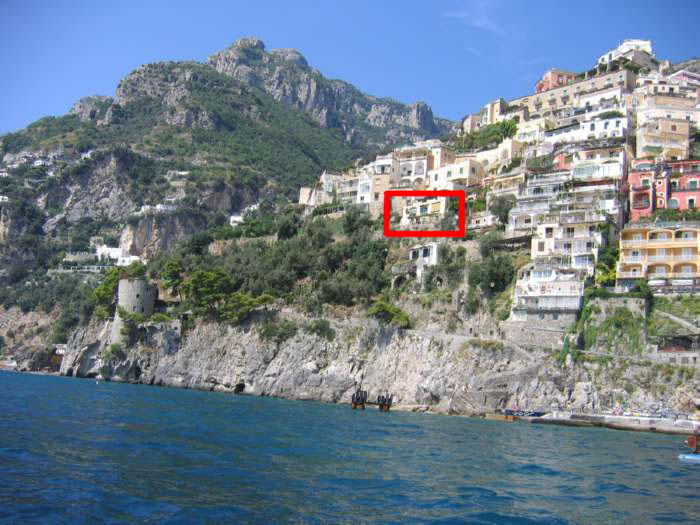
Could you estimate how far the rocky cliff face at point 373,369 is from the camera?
170 feet

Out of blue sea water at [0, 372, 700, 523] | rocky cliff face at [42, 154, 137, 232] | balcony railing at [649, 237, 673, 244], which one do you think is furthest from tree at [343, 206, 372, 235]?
rocky cliff face at [42, 154, 137, 232]

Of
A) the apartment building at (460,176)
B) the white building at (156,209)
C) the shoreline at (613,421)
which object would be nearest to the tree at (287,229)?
the apartment building at (460,176)

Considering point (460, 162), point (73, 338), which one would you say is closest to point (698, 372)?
point (460, 162)

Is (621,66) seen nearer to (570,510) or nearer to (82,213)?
(570,510)

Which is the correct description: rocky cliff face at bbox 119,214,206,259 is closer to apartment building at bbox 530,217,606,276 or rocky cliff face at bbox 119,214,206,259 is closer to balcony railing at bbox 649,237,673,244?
apartment building at bbox 530,217,606,276

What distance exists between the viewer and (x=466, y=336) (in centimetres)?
6009

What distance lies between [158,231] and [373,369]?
69.4 m

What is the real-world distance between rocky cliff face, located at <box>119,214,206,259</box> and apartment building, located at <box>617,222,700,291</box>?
78.4 meters

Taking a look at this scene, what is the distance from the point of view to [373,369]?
207 feet

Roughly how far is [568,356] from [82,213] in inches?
4221

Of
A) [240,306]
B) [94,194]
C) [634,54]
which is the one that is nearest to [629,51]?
[634,54]

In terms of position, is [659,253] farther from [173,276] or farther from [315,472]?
[173,276]

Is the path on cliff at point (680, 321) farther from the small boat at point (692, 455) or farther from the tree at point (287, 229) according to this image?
the tree at point (287, 229)

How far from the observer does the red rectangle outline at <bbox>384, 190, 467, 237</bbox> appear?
7388 cm
